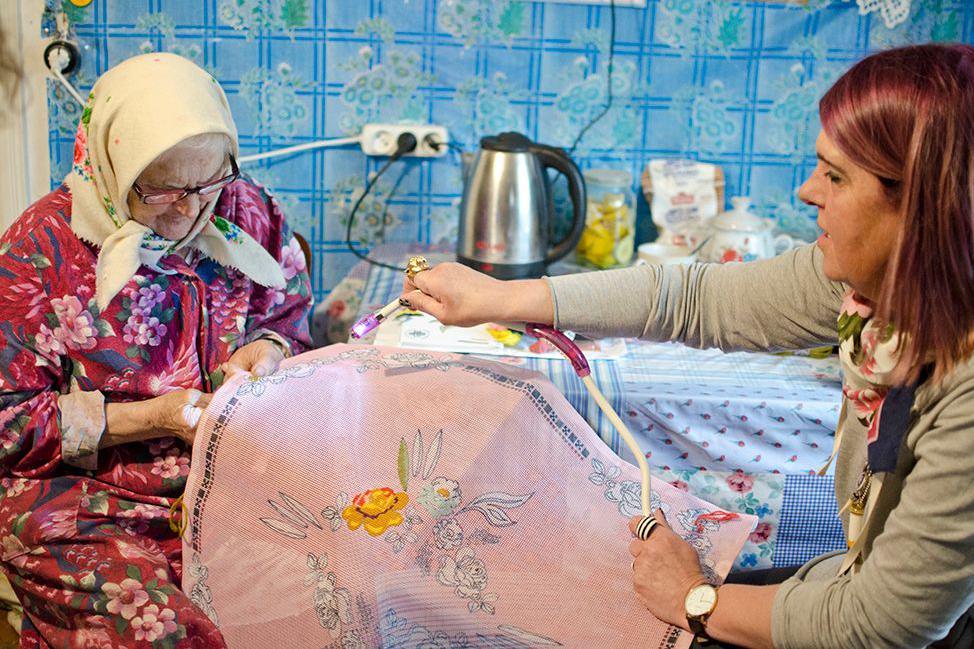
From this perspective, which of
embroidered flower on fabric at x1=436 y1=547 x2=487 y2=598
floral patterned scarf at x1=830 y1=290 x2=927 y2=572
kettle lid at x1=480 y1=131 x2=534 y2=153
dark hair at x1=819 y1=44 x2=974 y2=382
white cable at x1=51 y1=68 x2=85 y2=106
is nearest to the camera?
dark hair at x1=819 y1=44 x2=974 y2=382

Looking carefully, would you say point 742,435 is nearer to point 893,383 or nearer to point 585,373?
point 585,373

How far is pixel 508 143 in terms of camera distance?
2141mm

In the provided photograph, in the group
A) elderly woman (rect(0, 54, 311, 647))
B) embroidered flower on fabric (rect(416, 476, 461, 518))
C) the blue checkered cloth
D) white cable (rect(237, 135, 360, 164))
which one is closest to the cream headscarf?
elderly woman (rect(0, 54, 311, 647))

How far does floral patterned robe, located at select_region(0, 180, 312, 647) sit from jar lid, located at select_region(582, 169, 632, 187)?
1071 millimetres

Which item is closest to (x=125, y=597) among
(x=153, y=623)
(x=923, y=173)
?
(x=153, y=623)

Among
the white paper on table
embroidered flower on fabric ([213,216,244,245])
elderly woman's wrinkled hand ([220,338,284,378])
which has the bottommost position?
the white paper on table

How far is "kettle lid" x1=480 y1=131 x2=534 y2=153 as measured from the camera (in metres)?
2.11

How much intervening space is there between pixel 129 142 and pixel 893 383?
3.31 feet

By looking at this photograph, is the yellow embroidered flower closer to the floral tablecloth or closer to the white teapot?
the floral tablecloth

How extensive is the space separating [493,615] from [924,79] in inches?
30.4

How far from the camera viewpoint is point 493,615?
1.25 metres

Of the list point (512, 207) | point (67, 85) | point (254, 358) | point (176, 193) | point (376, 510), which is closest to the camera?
point (376, 510)

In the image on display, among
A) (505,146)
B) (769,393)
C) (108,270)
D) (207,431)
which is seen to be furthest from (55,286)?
(769,393)

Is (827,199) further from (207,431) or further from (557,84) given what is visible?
(557,84)
